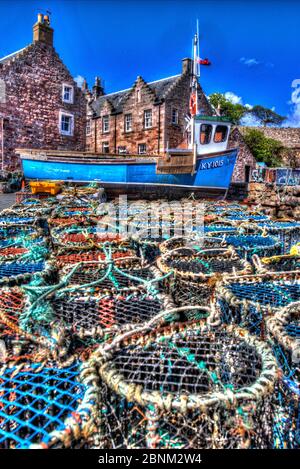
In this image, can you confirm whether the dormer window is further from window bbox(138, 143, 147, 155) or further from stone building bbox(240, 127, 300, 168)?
stone building bbox(240, 127, 300, 168)

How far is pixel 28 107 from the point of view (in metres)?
17.1

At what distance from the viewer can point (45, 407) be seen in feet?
3.18

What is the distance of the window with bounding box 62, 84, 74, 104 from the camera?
18391 mm

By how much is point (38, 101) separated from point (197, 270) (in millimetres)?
17589

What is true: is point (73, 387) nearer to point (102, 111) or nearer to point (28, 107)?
point (28, 107)

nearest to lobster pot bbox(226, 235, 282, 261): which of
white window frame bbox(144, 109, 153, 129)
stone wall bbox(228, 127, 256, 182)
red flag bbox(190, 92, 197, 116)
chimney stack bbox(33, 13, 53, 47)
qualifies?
red flag bbox(190, 92, 197, 116)

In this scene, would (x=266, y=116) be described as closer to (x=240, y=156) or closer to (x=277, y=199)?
(x=240, y=156)

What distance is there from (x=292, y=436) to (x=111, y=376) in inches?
25.8

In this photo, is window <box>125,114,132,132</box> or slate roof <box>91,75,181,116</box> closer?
slate roof <box>91,75,181,116</box>

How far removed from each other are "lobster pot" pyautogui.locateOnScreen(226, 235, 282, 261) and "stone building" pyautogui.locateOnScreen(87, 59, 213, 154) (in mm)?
18936

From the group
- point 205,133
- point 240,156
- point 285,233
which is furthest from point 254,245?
point 240,156

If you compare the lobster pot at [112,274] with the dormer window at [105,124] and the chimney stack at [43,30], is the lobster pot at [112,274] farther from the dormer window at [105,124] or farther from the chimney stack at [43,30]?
the dormer window at [105,124]

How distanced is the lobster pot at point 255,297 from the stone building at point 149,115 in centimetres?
2019

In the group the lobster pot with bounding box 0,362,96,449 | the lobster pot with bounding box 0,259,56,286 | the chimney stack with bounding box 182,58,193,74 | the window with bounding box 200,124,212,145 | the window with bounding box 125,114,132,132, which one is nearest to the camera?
the lobster pot with bounding box 0,362,96,449
